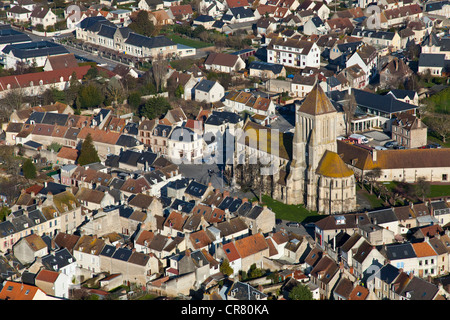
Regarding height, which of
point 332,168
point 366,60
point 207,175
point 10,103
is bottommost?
point 366,60

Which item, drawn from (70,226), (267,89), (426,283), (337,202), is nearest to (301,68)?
(267,89)

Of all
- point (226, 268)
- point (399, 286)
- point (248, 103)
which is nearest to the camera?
point (399, 286)

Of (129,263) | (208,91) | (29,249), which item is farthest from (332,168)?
(208,91)

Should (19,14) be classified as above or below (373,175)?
below

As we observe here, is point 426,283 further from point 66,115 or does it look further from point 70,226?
point 66,115

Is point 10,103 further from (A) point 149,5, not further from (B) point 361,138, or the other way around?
(A) point 149,5

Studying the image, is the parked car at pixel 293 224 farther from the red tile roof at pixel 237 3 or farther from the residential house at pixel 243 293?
the red tile roof at pixel 237 3

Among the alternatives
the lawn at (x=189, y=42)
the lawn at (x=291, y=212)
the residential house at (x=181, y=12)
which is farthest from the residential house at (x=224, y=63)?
the lawn at (x=291, y=212)
